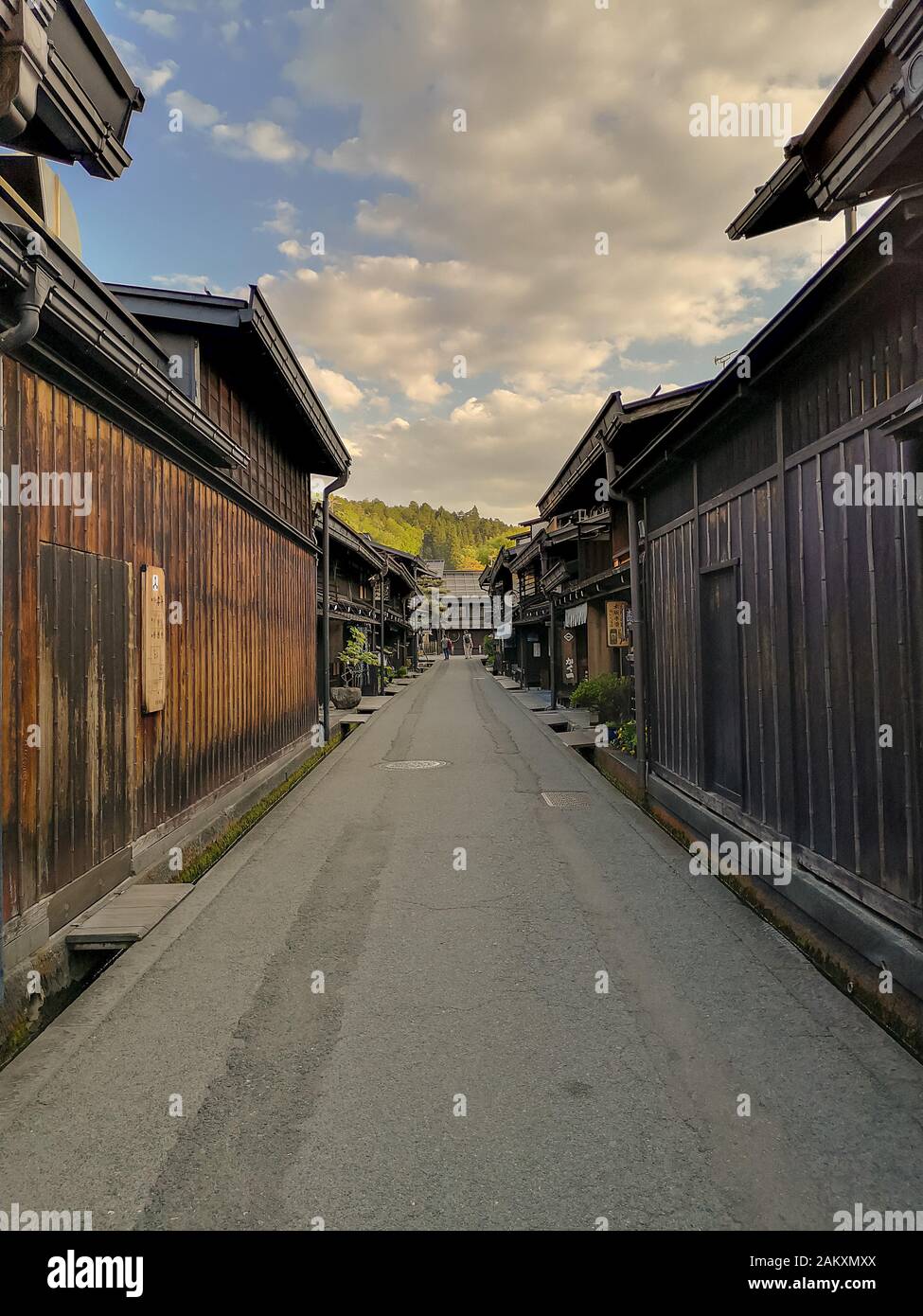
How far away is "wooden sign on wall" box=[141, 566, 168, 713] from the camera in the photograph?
281 inches

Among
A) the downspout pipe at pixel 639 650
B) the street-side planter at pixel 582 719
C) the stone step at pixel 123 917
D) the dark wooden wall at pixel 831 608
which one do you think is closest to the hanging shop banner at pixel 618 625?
the street-side planter at pixel 582 719

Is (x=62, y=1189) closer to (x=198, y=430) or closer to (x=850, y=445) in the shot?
(x=850, y=445)

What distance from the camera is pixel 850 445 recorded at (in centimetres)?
503

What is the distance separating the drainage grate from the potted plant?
14.0 meters

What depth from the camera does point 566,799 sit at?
11.4 meters

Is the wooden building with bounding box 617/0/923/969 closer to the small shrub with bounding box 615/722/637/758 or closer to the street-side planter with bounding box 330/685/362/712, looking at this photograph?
the small shrub with bounding box 615/722/637/758

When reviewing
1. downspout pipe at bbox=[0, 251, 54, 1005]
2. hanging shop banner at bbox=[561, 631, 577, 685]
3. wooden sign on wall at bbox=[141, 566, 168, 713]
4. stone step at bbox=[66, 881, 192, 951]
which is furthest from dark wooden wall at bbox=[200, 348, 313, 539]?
hanging shop banner at bbox=[561, 631, 577, 685]

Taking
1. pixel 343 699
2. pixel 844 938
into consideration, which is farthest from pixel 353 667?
pixel 844 938

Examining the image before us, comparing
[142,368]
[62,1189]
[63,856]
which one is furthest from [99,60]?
[62,1189]

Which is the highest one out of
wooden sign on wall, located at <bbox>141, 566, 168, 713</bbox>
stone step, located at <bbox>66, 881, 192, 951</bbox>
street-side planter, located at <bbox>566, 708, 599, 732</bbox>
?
wooden sign on wall, located at <bbox>141, 566, 168, 713</bbox>

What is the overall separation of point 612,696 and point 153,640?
11.3 m

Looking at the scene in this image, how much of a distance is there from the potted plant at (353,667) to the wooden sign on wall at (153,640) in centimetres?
1725

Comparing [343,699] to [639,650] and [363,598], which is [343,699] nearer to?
[363,598]

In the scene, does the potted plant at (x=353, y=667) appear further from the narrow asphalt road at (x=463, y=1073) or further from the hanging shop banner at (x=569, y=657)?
the narrow asphalt road at (x=463, y=1073)
